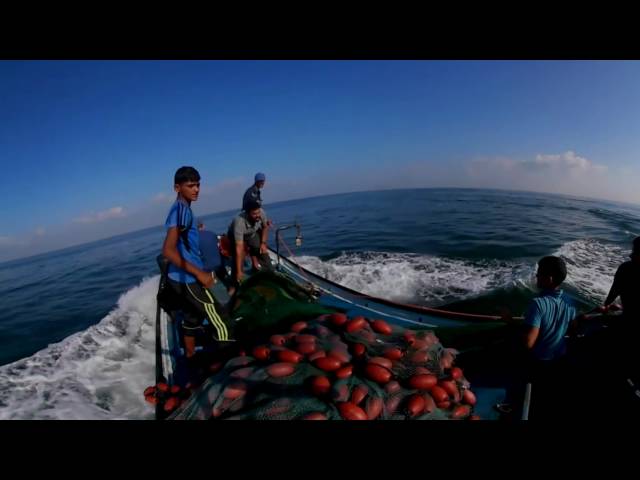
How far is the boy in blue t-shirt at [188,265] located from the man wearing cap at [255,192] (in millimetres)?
2899

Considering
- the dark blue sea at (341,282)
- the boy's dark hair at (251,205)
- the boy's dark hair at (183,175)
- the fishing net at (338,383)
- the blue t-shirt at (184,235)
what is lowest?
the dark blue sea at (341,282)

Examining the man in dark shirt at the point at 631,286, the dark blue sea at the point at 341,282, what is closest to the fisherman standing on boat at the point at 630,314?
the man in dark shirt at the point at 631,286

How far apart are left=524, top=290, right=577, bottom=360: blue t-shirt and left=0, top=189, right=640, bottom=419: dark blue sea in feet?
19.3

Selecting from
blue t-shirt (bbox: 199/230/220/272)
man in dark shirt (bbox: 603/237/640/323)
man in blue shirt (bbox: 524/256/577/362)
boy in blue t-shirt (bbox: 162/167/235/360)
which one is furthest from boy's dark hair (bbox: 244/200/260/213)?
man in dark shirt (bbox: 603/237/640/323)

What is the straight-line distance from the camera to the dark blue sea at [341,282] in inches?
231

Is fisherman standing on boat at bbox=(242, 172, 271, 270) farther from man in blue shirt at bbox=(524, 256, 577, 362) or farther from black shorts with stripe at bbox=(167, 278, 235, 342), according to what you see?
man in blue shirt at bbox=(524, 256, 577, 362)

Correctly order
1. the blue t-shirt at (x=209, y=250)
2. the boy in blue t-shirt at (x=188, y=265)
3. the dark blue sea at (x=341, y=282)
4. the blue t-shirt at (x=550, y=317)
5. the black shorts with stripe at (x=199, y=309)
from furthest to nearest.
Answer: the blue t-shirt at (x=209, y=250) → the dark blue sea at (x=341, y=282) → the black shorts with stripe at (x=199, y=309) → the boy in blue t-shirt at (x=188, y=265) → the blue t-shirt at (x=550, y=317)

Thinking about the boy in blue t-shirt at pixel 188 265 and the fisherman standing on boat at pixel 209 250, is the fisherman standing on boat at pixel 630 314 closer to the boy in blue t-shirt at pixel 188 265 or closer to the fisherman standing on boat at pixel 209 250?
the boy in blue t-shirt at pixel 188 265

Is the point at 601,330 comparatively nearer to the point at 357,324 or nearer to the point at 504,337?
the point at 504,337

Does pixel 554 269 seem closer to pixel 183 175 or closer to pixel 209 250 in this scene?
pixel 183 175

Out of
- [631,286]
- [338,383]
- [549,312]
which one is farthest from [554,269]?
[338,383]

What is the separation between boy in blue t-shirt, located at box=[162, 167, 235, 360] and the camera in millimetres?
3334

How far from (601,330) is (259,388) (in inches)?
176

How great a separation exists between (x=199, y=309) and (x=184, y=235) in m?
1.08
